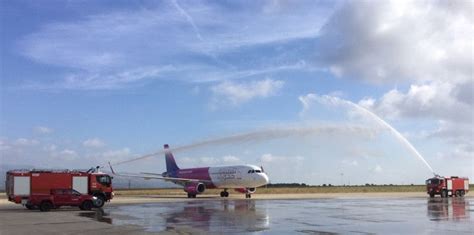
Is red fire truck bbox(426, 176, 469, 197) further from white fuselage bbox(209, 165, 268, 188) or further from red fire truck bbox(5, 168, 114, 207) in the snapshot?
red fire truck bbox(5, 168, 114, 207)

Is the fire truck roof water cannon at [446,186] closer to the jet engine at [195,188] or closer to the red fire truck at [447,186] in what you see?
the red fire truck at [447,186]

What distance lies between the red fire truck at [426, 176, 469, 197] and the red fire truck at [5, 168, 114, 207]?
130 feet

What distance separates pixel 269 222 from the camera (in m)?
25.7

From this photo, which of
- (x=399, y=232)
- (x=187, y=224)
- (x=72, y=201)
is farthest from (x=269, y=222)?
(x=72, y=201)

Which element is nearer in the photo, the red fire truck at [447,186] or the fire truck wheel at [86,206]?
the fire truck wheel at [86,206]

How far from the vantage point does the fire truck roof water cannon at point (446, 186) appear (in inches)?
2601

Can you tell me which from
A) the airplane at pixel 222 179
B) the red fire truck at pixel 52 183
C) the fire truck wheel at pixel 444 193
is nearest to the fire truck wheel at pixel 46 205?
the red fire truck at pixel 52 183

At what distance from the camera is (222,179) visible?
69.3 meters

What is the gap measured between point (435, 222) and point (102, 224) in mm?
15147

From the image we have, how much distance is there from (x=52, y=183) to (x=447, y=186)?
1856 inches

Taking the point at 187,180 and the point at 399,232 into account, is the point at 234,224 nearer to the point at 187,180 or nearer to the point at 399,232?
the point at 399,232

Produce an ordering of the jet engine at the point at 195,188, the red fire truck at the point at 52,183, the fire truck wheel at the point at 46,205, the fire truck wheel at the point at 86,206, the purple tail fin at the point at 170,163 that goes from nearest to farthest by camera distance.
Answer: the fire truck wheel at the point at 46,205
the fire truck wheel at the point at 86,206
the red fire truck at the point at 52,183
the jet engine at the point at 195,188
the purple tail fin at the point at 170,163

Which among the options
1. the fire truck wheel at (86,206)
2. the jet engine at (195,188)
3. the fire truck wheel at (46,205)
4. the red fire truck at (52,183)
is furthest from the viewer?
the jet engine at (195,188)

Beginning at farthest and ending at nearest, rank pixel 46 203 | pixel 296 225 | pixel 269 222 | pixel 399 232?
pixel 46 203
pixel 269 222
pixel 296 225
pixel 399 232
